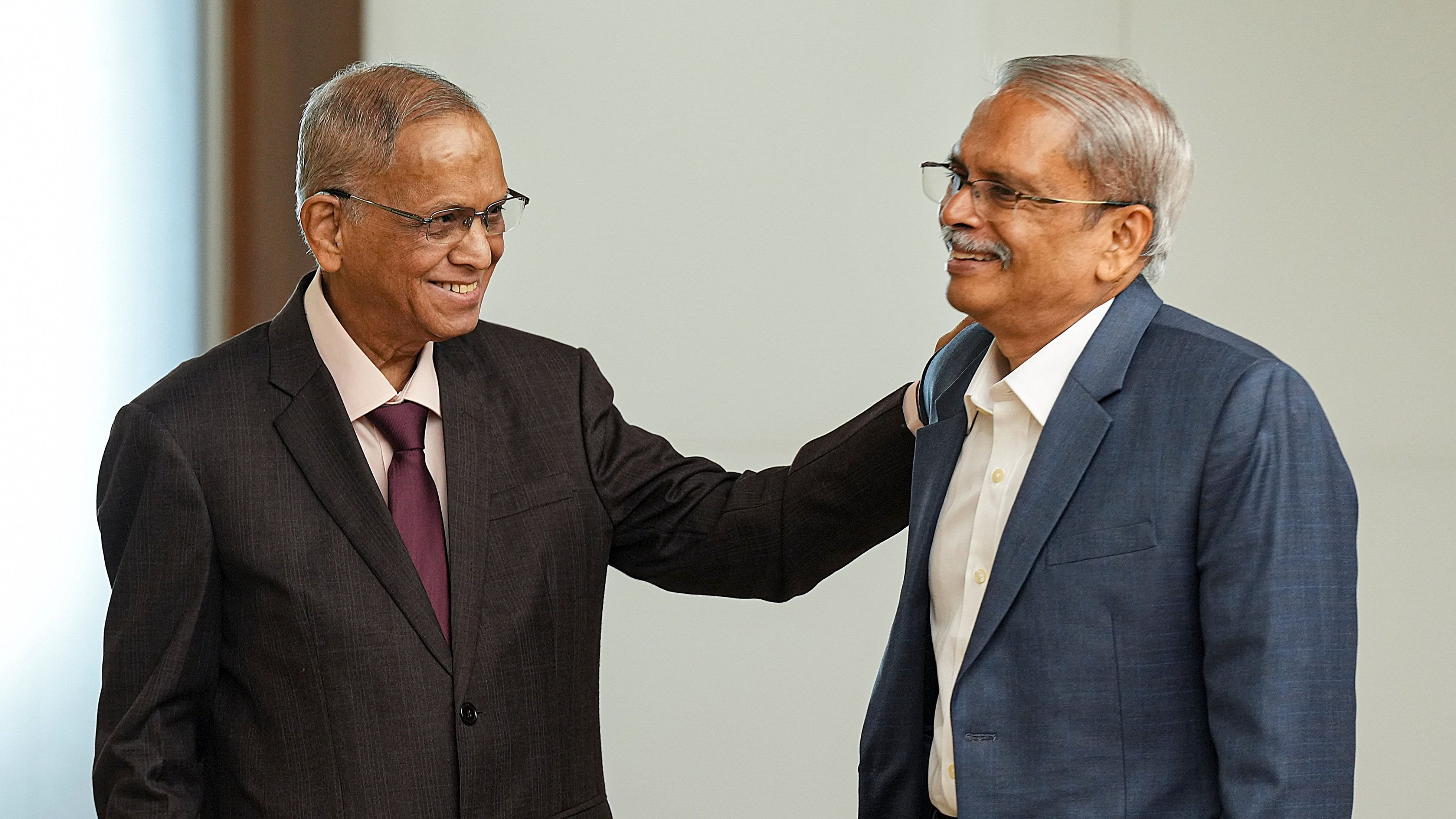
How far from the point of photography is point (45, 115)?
3057mm

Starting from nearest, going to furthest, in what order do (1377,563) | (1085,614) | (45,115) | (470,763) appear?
(1085,614)
(470,763)
(45,115)
(1377,563)

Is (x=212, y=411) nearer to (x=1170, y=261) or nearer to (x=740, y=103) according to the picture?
(x=740, y=103)

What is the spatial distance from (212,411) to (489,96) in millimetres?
1694

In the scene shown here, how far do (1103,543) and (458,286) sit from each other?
953 millimetres

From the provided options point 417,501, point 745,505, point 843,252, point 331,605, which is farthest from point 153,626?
point 843,252

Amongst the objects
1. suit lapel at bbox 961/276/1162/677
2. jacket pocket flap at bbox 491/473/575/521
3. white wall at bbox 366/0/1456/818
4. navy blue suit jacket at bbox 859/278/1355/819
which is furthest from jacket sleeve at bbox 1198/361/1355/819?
white wall at bbox 366/0/1456/818

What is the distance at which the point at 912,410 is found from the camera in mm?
1873

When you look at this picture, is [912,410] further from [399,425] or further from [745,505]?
[399,425]

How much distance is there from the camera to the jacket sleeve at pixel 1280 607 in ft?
4.31

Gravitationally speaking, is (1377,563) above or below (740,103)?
below

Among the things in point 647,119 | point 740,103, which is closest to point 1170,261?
point 740,103

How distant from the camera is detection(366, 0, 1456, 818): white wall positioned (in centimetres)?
323

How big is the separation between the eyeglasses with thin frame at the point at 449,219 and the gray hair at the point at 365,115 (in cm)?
2

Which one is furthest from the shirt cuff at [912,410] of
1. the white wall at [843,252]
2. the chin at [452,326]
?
the white wall at [843,252]
